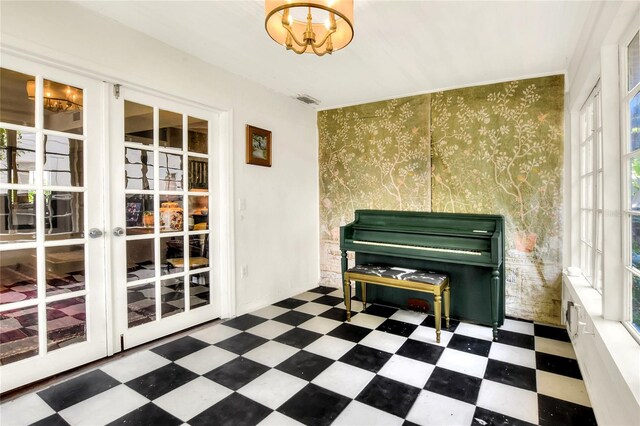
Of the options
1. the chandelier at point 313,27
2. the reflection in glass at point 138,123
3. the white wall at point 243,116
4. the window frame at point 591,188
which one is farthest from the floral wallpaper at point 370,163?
the reflection in glass at point 138,123

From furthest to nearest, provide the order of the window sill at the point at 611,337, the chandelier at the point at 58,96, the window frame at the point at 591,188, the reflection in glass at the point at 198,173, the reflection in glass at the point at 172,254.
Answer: the reflection in glass at the point at 198,173 → the reflection in glass at the point at 172,254 → the window frame at the point at 591,188 → the chandelier at the point at 58,96 → the window sill at the point at 611,337

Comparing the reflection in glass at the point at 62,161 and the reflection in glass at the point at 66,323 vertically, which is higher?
the reflection in glass at the point at 62,161

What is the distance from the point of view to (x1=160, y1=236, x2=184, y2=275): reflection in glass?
2675 millimetres

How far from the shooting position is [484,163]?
10.6 ft

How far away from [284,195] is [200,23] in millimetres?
1938

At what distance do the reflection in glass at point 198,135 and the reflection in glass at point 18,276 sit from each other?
4.49 ft

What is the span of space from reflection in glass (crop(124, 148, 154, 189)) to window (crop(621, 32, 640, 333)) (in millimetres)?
2956

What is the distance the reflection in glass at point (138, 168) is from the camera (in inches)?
95.9

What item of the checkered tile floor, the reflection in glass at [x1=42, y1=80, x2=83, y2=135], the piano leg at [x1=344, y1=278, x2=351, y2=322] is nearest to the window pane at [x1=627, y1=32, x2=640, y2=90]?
the checkered tile floor

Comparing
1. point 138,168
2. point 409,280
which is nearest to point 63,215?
point 138,168

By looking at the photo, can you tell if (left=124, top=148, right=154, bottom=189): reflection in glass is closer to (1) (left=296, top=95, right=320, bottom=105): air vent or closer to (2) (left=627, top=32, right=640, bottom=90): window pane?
(1) (left=296, top=95, right=320, bottom=105): air vent

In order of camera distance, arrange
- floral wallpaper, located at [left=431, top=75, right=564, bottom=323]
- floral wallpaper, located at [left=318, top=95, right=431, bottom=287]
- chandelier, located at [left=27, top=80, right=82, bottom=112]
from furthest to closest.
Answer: floral wallpaper, located at [left=318, top=95, right=431, bottom=287] → floral wallpaper, located at [left=431, top=75, right=564, bottom=323] → chandelier, located at [left=27, top=80, right=82, bottom=112]

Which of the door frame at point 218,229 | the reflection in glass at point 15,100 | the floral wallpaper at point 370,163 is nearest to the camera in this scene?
the reflection in glass at point 15,100

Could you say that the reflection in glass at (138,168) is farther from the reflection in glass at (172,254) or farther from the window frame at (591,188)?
the window frame at (591,188)
